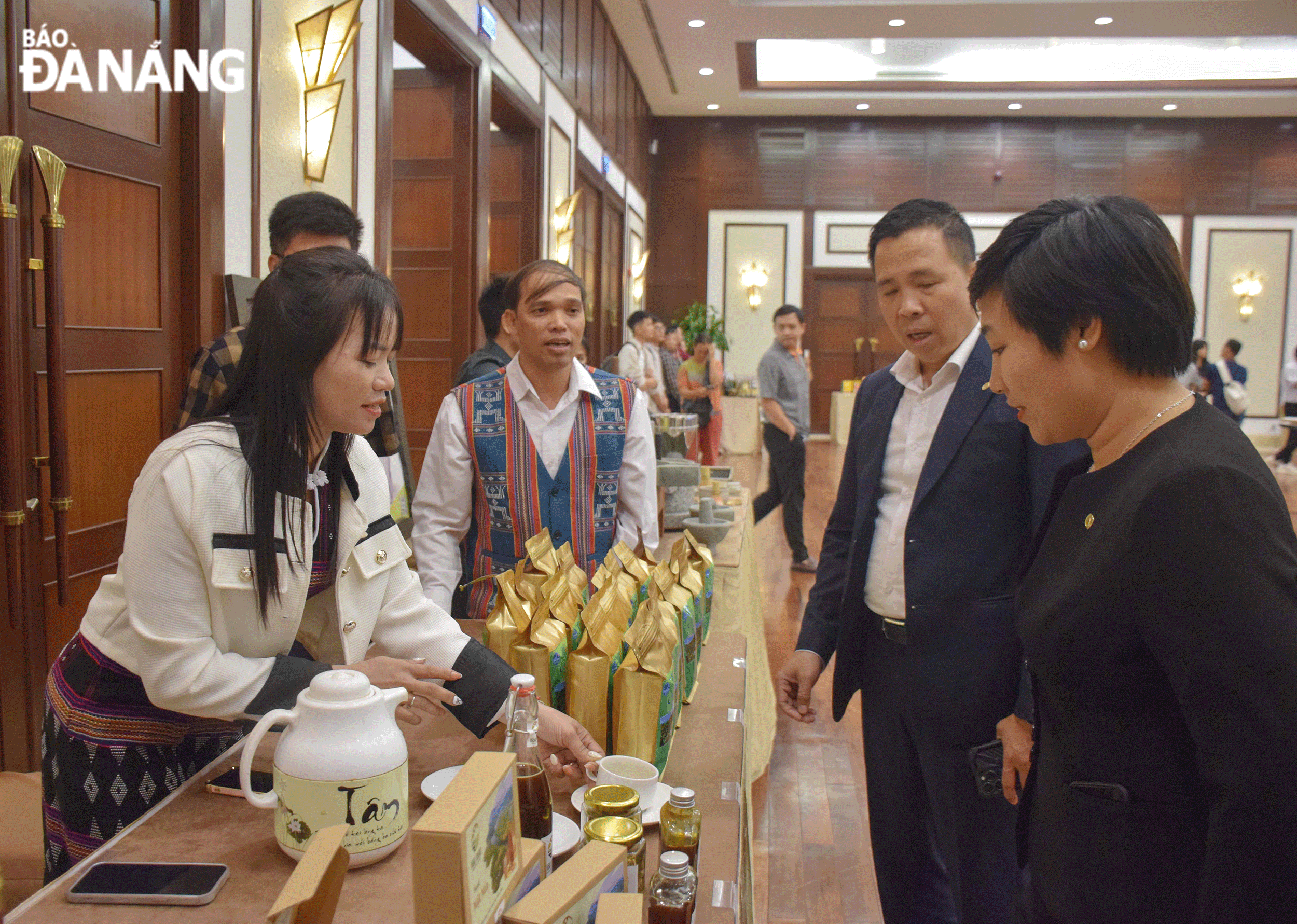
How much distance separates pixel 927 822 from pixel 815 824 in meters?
1.18

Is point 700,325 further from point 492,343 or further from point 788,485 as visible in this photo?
point 492,343

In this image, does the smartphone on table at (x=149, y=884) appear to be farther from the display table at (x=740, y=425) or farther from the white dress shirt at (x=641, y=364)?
the display table at (x=740, y=425)

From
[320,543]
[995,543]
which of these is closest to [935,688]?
[995,543]

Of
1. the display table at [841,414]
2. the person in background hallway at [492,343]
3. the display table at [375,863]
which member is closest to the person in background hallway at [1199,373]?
the display table at [841,414]

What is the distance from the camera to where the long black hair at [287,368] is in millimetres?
1235

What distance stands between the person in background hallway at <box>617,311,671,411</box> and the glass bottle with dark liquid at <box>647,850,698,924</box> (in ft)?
22.0

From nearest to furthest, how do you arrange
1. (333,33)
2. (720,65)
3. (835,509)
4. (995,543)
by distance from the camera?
(995,543) → (835,509) → (333,33) → (720,65)

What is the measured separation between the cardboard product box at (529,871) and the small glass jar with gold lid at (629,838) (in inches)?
2.3

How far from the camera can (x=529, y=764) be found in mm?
1059

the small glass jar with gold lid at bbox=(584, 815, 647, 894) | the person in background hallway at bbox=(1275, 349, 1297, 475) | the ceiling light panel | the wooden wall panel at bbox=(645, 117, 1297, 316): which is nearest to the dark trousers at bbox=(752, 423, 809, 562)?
the small glass jar with gold lid at bbox=(584, 815, 647, 894)

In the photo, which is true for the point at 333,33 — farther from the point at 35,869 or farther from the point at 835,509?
the point at 35,869

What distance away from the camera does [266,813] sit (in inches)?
45.3

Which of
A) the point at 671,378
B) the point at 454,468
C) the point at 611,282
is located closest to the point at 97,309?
the point at 454,468

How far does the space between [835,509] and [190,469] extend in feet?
4.49
